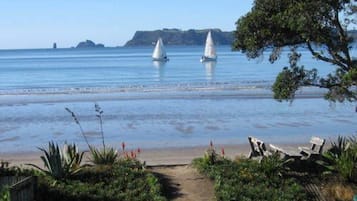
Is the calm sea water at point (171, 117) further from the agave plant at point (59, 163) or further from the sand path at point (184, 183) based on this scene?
the agave plant at point (59, 163)

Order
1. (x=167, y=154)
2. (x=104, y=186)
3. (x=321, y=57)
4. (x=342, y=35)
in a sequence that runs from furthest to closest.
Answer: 1. (x=167, y=154)
2. (x=321, y=57)
3. (x=342, y=35)
4. (x=104, y=186)

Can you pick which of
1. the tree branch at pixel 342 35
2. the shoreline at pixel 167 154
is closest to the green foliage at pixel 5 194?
the shoreline at pixel 167 154

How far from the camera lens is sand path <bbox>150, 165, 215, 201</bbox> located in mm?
12819

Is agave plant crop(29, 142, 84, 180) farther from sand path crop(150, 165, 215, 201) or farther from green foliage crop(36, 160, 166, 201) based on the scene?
sand path crop(150, 165, 215, 201)

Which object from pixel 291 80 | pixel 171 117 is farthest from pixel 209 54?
pixel 291 80

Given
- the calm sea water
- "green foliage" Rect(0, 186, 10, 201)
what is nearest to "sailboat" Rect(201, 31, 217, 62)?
the calm sea water

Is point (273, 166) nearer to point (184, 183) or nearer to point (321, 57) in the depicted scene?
point (184, 183)

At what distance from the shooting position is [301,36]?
13.8 metres

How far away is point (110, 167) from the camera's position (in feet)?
46.9

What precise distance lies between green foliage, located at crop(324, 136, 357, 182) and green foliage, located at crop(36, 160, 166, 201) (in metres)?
4.02

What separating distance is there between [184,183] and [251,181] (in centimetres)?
155

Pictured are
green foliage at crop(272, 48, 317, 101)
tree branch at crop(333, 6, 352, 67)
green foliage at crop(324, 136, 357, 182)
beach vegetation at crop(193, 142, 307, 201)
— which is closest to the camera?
beach vegetation at crop(193, 142, 307, 201)

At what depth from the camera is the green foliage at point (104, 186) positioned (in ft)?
40.5

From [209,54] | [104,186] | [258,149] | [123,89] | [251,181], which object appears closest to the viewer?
[104,186]
